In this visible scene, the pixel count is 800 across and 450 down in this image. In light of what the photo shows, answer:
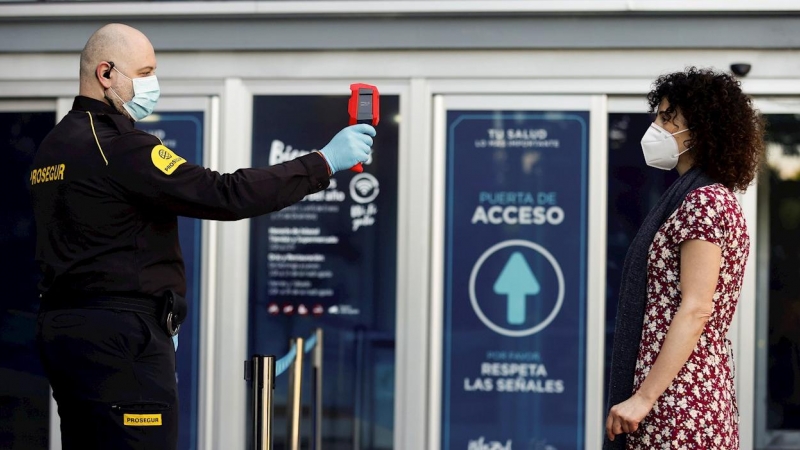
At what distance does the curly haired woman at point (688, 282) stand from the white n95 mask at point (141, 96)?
1531 mm

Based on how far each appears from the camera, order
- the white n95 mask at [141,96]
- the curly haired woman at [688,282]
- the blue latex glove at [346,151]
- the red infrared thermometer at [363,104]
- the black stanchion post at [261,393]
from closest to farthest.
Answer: the curly haired woman at [688,282], the blue latex glove at [346,151], the white n95 mask at [141,96], the red infrared thermometer at [363,104], the black stanchion post at [261,393]

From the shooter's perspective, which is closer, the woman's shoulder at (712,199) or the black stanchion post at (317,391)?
the woman's shoulder at (712,199)

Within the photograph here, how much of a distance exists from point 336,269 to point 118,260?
2.76 metres

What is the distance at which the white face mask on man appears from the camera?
319 cm

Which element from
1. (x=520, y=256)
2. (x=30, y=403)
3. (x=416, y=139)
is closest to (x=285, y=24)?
(x=416, y=139)

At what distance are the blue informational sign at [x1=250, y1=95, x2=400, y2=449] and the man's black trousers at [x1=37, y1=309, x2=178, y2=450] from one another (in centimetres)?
272

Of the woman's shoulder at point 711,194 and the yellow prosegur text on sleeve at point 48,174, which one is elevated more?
the yellow prosegur text on sleeve at point 48,174

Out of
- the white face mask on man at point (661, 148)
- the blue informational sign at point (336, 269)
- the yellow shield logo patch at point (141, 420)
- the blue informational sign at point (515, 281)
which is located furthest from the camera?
the blue informational sign at point (336, 269)

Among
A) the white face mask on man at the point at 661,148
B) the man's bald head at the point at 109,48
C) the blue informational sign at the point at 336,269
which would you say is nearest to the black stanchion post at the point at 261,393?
the man's bald head at the point at 109,48

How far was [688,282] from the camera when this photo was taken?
2.95m

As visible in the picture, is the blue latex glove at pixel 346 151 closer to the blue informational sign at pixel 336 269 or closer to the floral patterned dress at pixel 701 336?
the floral patterned dress at pixel 701 336

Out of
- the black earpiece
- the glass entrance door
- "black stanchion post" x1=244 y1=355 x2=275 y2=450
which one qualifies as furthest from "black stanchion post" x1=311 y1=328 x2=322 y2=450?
the black earpiece

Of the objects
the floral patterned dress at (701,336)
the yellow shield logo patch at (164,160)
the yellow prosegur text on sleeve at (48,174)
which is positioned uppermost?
the yellow shield logo patch at (164,160)

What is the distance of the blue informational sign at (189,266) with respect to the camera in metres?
5.89
